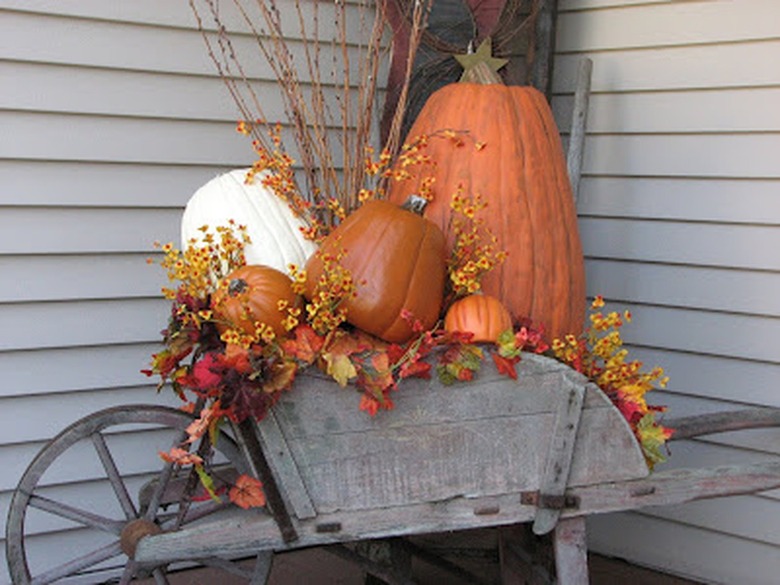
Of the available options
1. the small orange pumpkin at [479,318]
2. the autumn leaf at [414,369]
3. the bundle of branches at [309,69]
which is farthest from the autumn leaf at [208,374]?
the bundle of branches at [309,69]

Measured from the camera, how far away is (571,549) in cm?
200

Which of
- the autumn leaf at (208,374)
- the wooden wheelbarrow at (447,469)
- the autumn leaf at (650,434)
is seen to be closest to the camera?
the autumn leaf at (208,374)

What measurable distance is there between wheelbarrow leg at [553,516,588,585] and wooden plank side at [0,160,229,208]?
1.43 metres

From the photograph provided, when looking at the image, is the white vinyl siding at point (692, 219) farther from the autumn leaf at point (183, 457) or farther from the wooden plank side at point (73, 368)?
the autumn leaf at point (183, 457)

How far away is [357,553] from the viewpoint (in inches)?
91.1

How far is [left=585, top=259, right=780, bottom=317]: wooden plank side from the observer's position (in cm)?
276

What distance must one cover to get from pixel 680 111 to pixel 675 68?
0.41 ft

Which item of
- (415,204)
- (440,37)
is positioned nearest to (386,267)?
(415,204)

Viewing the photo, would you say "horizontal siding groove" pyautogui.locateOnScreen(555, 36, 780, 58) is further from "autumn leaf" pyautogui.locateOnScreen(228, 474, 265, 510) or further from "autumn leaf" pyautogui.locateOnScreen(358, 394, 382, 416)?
"autumn leaf" pyautogui.locateOnScreen(228, 474, 265, 510)

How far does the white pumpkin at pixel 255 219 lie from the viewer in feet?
7.17

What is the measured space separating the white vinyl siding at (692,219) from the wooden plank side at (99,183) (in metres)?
1.15

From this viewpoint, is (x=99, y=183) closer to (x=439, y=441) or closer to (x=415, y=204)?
(x=415, y=204)

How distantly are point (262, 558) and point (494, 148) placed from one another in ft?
3.52

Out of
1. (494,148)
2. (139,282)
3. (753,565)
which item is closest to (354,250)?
(494,148)
